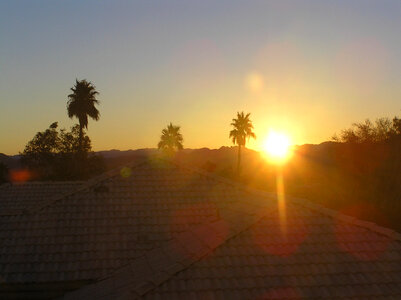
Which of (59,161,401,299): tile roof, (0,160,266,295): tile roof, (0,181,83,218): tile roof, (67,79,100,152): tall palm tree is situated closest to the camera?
(59,161,401,299): tile roof

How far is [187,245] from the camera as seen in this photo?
10344mm

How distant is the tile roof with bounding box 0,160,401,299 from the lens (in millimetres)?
8492

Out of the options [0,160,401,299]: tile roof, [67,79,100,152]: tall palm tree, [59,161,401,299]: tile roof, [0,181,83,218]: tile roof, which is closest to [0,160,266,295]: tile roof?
[0,160,401,299]: tile roof

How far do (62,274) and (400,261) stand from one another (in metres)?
8.94

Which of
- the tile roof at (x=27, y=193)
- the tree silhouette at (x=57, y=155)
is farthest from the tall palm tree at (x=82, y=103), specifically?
the tile roof at (x=27, y=193)

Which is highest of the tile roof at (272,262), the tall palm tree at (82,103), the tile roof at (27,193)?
the tall palm tree at (82,103)

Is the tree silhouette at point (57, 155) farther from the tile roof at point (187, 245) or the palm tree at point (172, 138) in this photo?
the tile roof at point (187, 245)

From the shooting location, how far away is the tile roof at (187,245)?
8492 mm

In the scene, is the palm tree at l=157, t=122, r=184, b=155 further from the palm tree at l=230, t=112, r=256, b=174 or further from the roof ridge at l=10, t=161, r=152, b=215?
the roof ridge at l=10, t=161, r=152, b=215

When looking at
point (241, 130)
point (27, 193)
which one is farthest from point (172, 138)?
point (27, 193)

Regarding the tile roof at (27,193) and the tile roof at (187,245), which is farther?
the tile roof at (27,193)

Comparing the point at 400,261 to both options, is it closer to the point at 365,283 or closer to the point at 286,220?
the point at 365,283

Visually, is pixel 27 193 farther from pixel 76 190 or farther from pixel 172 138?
pixel 172 138

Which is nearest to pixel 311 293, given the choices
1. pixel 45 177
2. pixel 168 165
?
pixel 168 165
